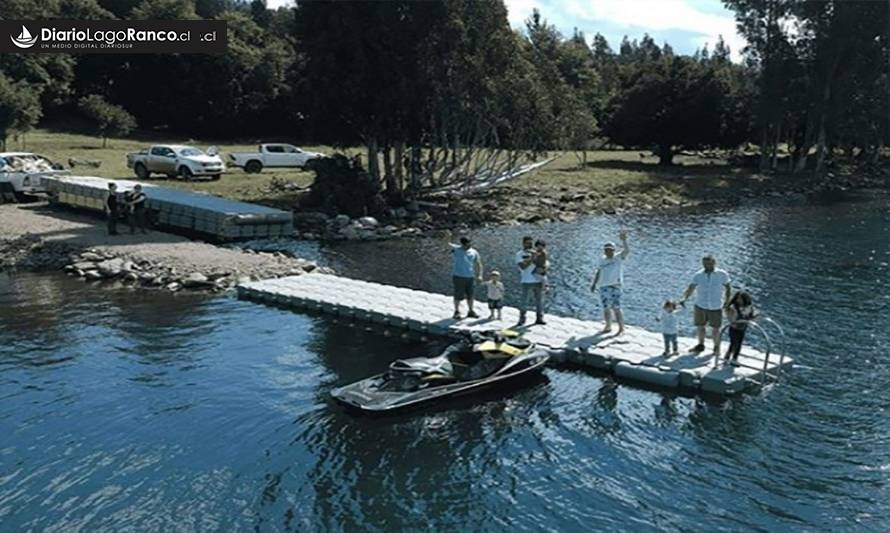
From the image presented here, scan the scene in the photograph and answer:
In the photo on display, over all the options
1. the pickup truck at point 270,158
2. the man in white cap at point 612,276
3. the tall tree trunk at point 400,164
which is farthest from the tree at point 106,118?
the man in white cap at point 612,276

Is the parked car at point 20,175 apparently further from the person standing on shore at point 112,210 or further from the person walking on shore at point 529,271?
the person walking on shore at point 529,271

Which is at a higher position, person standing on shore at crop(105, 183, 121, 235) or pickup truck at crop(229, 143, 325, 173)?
pickup truck at crop(229, 143, 325, 173)

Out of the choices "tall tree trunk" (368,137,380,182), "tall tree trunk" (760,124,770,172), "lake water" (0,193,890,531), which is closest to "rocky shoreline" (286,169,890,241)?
"tall tree trunk" (368,137,380,182)

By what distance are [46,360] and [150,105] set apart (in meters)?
68.6

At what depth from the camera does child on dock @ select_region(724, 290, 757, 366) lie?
1758 centimetres

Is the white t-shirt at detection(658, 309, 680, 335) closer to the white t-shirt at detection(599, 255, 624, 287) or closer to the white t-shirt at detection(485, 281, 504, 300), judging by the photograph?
the white t-shirt at detection(599, 255, 624, 287)

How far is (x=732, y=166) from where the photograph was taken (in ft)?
237

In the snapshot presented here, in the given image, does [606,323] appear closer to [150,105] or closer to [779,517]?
[779,517]

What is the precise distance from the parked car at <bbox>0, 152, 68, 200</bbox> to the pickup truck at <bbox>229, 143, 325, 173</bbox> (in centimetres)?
1315

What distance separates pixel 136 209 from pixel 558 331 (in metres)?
20.8

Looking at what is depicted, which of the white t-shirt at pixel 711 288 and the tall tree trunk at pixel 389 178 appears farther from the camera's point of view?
the tall tree trunk at pixel 389 178

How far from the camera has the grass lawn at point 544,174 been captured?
153ft

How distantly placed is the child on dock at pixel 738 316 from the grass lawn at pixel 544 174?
28383 millimetres

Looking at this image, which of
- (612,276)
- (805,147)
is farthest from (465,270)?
(805,147)
